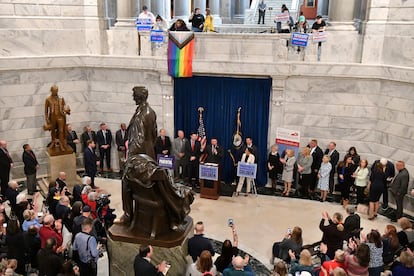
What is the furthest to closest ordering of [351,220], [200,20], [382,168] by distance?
[200,20], [382,168], [351,220]

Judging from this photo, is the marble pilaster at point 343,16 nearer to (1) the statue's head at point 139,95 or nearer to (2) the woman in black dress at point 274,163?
(2) the woman in black dress at point 274,163

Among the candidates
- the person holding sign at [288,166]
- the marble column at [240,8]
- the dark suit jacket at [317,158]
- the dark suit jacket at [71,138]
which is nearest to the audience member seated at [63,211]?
the dark suit jacket at [71,138]

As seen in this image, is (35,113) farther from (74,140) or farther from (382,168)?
(382,168)

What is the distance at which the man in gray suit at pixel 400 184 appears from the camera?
1044cm

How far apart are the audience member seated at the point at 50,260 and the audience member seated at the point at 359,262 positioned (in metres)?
4.06

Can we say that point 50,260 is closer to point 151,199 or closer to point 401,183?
point 151,199

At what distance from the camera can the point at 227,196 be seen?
1213 centimetres

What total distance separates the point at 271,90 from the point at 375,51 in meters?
2.82

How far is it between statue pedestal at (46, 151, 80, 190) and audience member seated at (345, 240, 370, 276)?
7995mm

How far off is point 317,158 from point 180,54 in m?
4.64

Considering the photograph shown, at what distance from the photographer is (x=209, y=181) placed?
1184 cm

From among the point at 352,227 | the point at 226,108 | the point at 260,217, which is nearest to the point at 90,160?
the point at 226,108

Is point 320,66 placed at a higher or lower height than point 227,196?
higher

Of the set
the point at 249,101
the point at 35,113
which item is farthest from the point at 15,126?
the point at 249,101
